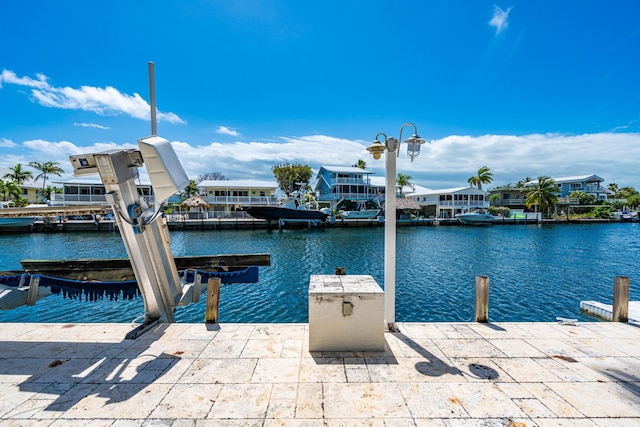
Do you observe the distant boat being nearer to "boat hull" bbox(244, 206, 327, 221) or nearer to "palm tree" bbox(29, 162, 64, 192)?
"boat hull" bbox(244, 206, 327, 221)

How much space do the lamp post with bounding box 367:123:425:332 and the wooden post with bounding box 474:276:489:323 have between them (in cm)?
174

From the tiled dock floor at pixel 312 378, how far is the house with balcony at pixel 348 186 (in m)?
40.0

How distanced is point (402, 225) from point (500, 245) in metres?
18.3

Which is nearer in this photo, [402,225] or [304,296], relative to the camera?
[304,296]

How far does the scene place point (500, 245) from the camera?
25.6 metres

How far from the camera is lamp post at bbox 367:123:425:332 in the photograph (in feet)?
17.2

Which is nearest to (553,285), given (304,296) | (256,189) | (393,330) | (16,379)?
(304,296)

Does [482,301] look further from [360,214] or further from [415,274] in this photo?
[360,214]

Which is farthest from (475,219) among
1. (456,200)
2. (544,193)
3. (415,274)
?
(415,274)

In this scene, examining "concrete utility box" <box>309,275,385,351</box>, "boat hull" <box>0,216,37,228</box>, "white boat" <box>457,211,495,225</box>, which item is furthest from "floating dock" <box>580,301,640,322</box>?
"boat hull" <box>0,216,37,228</box>

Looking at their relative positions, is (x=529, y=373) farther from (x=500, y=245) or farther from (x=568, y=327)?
(x=500, y=245)

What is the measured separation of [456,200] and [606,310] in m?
43.5

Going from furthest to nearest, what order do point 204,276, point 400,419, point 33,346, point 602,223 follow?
point 602,223, point 204,276, point 33,346, point 400,419

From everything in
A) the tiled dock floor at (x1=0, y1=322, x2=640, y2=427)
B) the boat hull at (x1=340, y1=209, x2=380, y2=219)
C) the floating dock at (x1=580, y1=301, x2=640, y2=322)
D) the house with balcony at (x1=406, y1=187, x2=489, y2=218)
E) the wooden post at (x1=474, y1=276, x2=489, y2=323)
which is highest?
the house with balcony at (x1=406, y1=187, x2=489, y2=218)
